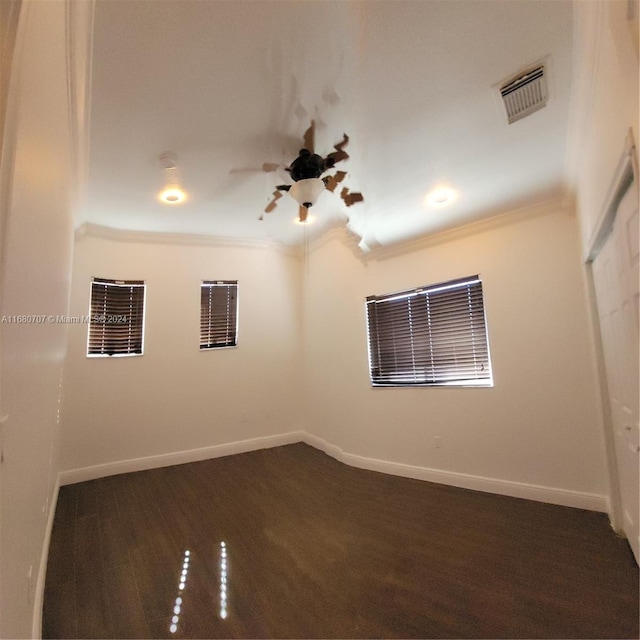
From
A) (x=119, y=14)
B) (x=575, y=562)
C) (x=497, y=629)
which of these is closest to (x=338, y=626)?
(x=497, y=629)

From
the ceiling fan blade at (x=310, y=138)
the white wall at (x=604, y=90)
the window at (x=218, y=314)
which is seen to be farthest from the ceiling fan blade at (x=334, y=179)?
the window at (x=218, y=314)

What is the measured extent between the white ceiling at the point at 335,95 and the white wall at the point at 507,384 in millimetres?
510

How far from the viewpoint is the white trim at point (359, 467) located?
2.84 metres

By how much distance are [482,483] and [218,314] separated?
386cm

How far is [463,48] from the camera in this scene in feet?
5.49

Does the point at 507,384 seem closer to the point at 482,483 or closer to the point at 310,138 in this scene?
the point at 482,483

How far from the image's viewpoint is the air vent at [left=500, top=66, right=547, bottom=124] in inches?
71.6

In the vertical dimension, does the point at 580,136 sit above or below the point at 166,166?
below

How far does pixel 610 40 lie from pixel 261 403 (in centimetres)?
476

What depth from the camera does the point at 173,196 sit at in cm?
329

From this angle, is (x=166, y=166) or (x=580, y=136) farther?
(x=166, y=166)

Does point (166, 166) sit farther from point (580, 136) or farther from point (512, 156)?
point (580, 136)

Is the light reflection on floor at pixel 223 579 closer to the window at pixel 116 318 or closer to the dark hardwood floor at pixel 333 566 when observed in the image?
the dark hardwood floor at pixel 333 566
